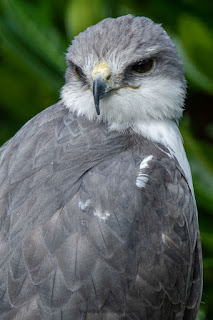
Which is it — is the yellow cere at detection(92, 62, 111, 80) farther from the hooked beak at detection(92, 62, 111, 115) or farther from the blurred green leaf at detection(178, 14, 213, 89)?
the blurred green leaf at detection(178, 14, 213, 89)

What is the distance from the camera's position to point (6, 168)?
4555 millimetres

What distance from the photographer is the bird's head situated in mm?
4555

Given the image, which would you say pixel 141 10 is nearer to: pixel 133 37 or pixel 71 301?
pixel 133 37

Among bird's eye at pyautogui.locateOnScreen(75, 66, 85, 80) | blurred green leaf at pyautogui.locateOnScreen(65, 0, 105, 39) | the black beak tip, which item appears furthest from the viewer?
blurred green leaf at pyautogui.locateOnScreen(65, 0, 105, 39)

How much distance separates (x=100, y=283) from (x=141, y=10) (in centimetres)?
396

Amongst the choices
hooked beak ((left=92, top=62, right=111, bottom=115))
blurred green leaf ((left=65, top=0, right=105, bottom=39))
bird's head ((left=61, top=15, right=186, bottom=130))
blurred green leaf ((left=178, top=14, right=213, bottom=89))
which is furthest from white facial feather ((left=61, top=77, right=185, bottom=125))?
blurred green leaf ((left=65, top=0, right=105, bottom=39))

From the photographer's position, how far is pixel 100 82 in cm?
443

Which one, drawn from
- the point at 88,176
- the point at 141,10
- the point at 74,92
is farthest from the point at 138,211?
the point at 141,10

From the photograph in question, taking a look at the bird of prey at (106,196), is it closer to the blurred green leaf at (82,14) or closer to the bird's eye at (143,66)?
the bird's eye at (143,66)

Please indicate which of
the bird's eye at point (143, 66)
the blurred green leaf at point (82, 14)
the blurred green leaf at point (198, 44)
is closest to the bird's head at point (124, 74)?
the bird's eye at point (143, 66)

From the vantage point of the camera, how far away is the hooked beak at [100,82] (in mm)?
4406

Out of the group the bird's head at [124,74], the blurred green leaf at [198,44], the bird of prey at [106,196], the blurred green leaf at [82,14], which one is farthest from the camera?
the blurred green leaf at [82,14]

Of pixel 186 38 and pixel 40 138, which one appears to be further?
pixel 186 38

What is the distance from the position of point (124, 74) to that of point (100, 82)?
0.21 metres
